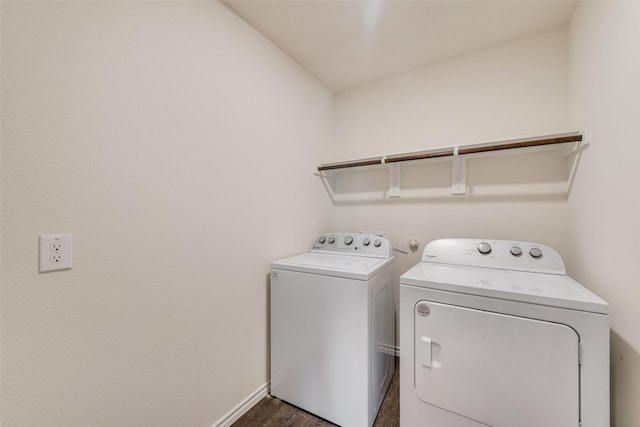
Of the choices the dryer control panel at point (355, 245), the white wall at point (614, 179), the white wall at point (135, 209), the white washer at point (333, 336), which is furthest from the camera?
the dryer control panel at point (355, 245)

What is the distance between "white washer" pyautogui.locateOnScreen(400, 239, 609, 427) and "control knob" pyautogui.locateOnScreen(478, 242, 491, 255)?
0.47 feet

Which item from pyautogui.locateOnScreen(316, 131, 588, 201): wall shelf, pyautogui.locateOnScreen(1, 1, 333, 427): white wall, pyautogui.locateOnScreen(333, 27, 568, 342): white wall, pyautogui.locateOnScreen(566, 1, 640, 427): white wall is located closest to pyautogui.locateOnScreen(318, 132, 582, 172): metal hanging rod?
pyautogui.locateOnScreen(316, 131, 588, 201): wall shelf

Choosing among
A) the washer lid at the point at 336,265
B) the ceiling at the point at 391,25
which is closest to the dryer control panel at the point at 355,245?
the washer lid at the point at 336,265

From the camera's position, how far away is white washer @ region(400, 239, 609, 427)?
0.93m

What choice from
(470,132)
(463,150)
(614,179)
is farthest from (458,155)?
(614,179)

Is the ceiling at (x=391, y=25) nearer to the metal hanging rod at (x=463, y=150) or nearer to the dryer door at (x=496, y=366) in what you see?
the metal hanging rod at (x=463, y=150)

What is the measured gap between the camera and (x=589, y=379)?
0.92 meters

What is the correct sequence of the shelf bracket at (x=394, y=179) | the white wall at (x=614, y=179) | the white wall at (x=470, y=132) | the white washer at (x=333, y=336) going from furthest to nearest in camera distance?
the shelf bracket at (x=394, y=179) < the white wall at (x=470, y=132) < the white washer at (x=333, y=336) < the white wall at (x=614, y=179)

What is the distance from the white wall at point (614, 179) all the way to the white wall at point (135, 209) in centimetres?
167

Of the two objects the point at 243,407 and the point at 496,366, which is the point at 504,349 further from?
the point at 243,407

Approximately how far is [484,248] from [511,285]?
404 millimetres

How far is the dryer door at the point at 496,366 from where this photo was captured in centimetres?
95

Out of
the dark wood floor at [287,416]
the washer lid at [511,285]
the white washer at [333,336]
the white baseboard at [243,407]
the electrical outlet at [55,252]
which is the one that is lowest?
the dark wood floor at [287,416]

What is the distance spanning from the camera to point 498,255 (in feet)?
4.78
